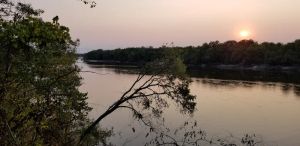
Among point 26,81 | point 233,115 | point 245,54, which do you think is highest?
point 26,81

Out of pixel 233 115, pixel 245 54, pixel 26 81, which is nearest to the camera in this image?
pixel 26 81

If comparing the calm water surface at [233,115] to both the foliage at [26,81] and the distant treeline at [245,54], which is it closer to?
the foliage at [26,81]

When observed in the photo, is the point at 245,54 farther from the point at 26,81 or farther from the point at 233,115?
the point at 26,81

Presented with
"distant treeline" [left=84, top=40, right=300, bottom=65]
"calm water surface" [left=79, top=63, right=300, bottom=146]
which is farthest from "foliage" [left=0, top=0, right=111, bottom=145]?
"distant treeline" [left=84, top=40, right=300, bottom=65]

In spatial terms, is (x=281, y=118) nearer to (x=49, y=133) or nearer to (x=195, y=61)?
(x=49, y=133)

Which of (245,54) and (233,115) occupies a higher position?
(245,54)

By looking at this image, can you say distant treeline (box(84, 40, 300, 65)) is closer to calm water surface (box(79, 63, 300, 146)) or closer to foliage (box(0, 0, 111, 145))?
calm water surface (box(79, 63, 300, 146))

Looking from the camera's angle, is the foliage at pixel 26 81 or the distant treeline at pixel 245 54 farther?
the distant treeline at pixel 245 54

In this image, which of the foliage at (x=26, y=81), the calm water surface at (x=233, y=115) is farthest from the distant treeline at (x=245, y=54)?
the foliage at (x=26, y=81)

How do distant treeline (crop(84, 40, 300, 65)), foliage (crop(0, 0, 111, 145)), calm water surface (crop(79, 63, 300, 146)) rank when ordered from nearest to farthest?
foliage (crop(0, 0, 111, 145)) → calm water surface (crop(79, 63, 300, 146)) → distant treeline (crop(84, 40, 300, 65))

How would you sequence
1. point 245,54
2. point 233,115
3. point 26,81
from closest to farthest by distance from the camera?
point 26,81 < point 233,115 < point 245,54

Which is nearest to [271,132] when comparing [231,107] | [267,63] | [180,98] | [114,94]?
[231,107]

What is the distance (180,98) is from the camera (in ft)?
71.4

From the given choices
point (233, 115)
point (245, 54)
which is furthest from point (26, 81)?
point (245, 54)
